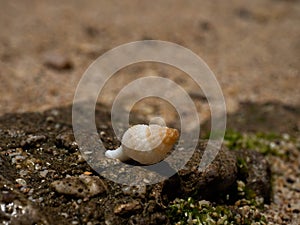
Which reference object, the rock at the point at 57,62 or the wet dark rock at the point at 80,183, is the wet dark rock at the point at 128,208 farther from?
the rock at the point at 57,62

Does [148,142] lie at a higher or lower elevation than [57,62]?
lower

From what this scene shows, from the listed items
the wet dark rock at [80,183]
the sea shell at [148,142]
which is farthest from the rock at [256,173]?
the sea shell at [148,142]

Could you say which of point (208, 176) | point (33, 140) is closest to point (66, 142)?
point (33, 140)

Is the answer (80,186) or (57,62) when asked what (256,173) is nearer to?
(80,186)

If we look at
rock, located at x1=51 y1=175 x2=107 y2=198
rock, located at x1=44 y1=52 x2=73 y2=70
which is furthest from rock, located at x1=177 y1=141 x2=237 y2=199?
rock, located at x1=44 y1=52 x2=73 y2=70

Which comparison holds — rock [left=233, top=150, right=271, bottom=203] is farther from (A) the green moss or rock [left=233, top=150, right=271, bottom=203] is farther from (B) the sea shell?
(B) the sea shell
